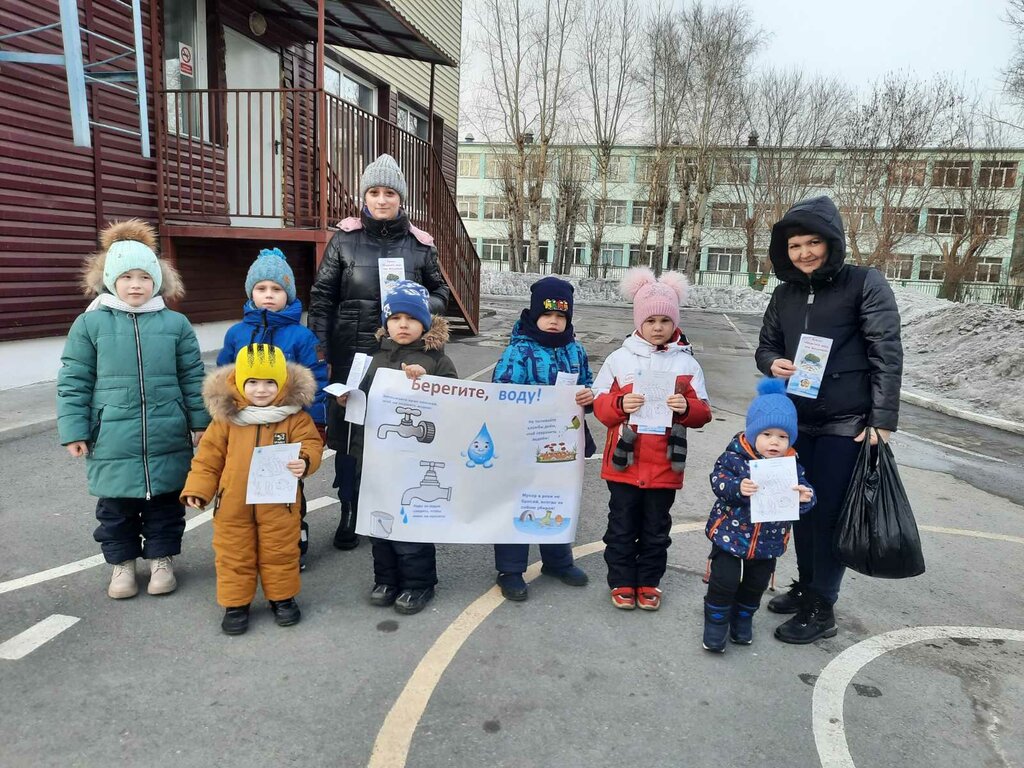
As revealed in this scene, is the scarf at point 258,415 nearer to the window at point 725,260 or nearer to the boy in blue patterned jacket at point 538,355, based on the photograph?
the boy in blue patterned jacket at point 538,355

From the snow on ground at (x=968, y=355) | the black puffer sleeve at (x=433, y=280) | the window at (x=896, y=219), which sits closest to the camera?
the black puffer sleeve at (x=433, y=280)

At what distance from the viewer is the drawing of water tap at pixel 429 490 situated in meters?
3.52

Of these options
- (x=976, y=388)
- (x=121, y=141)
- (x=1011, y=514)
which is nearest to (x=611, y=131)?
(x=976, y=388)

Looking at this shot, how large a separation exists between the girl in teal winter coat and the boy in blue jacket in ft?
0.80

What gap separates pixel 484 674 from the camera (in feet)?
9.65

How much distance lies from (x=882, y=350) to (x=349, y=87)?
14631 millimetres

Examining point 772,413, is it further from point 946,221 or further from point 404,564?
point 946,221

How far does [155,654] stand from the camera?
2.98m

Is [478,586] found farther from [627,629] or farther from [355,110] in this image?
[355,110]

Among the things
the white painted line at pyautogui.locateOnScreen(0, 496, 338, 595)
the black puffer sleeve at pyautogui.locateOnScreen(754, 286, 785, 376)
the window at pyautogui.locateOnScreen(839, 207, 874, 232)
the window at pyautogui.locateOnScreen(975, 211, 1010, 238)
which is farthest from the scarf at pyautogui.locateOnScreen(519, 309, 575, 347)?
the window at pyautogui.locateOnScreen(975, 211, 1010, 238)

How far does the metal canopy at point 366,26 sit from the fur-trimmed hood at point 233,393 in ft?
26.6

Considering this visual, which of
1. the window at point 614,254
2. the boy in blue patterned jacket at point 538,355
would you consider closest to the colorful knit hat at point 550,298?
the boy in blue patterned jacket at point 538,355

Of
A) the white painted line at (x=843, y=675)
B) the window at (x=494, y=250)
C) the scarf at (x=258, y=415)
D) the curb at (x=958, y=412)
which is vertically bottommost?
the curb at (x=958, y=412)

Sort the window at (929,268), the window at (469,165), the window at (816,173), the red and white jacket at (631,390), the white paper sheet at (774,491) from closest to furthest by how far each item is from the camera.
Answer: the white paper sheet at (774,491), the red and white jacket at (631,390), the window at (816,173), the window at (929,268), the window at (469,165)
